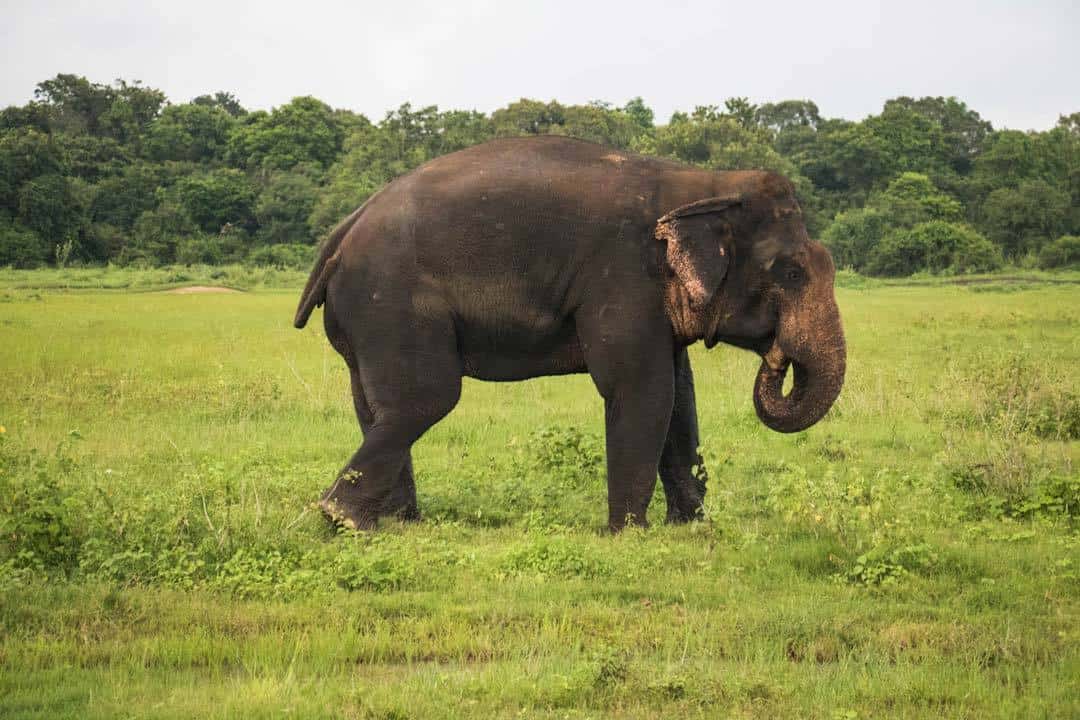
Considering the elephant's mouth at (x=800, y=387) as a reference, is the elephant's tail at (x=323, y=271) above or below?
A: above

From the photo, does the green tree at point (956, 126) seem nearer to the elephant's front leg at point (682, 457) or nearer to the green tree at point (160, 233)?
the green tree at point (160, 233)

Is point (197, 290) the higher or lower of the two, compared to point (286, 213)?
lower

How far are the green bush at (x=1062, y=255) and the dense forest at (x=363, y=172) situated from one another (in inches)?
2.2

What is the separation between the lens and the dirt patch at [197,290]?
40016 mm

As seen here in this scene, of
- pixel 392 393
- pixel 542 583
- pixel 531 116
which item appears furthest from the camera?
pixel 531 116

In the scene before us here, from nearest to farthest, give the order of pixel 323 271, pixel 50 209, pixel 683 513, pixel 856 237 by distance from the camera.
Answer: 1. pixel 323 271
2. pixel 683 513
3. pixel 50 209
4. pixel 856 237

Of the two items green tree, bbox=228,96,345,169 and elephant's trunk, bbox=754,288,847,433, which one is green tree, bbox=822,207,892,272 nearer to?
green tree, bbox=228,96,345,169

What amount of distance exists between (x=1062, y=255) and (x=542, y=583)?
47185 millimetres

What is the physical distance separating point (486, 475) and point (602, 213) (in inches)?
109

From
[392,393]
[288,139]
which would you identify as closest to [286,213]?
[288,139]

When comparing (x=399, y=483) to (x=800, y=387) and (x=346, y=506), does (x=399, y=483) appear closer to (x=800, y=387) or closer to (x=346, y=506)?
(x=346, y=506)

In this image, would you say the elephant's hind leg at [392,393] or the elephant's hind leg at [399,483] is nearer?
the elephant's hind leg at [392,393]

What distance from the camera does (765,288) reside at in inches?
357

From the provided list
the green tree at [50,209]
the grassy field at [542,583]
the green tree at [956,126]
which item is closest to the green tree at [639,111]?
the green tree at [956,126]
